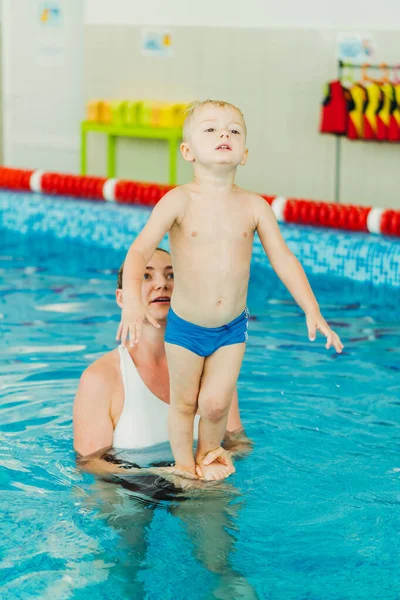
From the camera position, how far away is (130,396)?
11.9 feet

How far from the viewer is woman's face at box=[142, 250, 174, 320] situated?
3.68 meters

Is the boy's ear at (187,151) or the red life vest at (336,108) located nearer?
the boy's ear at (187,151)

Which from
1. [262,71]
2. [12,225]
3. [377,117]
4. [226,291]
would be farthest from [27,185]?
[226,291]

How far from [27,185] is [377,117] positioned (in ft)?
11.2

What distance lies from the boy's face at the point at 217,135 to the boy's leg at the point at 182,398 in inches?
24.5

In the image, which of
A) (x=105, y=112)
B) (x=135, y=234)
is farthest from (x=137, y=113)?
(x=135, y=234)

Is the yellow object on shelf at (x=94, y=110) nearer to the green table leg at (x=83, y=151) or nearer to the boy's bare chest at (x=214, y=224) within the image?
the green table leg at (x=83, y=151)

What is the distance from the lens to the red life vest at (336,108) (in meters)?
A: 8.80

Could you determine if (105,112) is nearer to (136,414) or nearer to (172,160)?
(172,160)

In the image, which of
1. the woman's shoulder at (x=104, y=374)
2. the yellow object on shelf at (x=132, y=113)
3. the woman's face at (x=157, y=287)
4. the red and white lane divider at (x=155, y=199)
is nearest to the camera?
the woman's shoulder at (x=104, y=374)

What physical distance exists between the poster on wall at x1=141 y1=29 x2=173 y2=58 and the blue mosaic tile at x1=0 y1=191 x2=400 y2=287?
2.06 metres

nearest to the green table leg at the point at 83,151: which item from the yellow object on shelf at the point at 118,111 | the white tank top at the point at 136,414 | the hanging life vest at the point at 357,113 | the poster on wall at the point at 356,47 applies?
the yellow object on shelf at the point at 118,111

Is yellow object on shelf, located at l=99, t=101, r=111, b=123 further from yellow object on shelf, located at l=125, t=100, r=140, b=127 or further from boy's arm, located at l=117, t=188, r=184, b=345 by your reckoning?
boy's arm, located at l=117, t=188, r=184, b=345

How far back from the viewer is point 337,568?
125 inches
